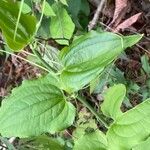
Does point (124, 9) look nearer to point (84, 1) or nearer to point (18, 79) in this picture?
point (84, 1)

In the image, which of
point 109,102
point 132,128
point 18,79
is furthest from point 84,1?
point 132,128

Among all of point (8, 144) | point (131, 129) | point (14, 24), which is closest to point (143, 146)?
point (131, 129)

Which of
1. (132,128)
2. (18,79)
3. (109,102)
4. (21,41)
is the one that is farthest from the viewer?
(18,79)

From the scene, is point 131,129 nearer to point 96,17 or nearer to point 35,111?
point 35,111

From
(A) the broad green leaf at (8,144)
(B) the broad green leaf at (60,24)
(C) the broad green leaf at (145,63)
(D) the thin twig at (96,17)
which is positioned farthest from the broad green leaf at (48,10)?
(A) the broad green leaf at (8,144)

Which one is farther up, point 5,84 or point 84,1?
point 84,1

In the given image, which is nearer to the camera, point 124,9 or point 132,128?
point 132,128

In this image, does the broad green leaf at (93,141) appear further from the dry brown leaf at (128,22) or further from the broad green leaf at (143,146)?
the dry brown leaf at (128,22)
